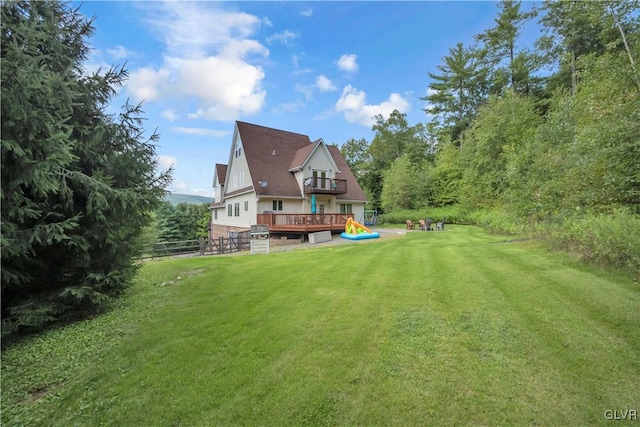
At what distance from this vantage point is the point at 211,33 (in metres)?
9.25

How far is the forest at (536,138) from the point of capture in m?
6.20

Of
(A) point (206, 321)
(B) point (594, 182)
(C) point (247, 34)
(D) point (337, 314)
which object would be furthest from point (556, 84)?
(A) point (206, 321)

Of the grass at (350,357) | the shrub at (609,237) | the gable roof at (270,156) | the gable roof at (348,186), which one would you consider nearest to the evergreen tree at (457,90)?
the gable roof at (348,186)

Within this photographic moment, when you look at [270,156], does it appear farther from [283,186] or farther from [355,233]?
[355,233]

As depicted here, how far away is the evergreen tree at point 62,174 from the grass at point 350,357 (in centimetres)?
80

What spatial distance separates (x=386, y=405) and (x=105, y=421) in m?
2.84

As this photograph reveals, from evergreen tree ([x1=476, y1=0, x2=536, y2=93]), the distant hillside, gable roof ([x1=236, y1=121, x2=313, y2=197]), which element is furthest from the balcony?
evergreen tree ([x1=476, y1=0, x2=536, y2=93])

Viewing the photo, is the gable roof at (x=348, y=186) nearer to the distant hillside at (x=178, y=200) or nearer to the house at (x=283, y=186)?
Result: the house at (x=283, y=186)

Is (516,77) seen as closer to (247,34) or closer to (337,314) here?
(247,34)

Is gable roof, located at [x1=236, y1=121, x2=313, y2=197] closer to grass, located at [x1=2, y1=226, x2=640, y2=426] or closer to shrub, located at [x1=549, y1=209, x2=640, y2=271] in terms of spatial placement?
grass, located at [x1=2, y1=226, x2=640, y2=426]

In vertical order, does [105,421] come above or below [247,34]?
below

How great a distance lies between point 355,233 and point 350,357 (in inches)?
526

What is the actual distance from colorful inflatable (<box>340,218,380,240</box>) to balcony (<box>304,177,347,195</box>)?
3645 millimetres

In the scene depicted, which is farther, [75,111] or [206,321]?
[75,111]
